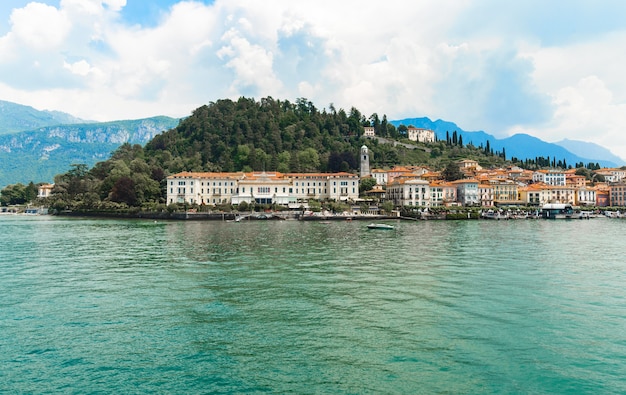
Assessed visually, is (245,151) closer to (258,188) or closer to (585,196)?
(258,188)

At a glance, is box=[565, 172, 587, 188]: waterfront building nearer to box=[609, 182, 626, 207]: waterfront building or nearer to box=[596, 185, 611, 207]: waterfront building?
box=[596, 185, 611, 207]: waterfront building

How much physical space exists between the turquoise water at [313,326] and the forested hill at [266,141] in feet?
243

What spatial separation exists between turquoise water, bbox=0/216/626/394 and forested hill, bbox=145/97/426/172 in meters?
74.0

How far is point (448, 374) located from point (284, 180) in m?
68.7

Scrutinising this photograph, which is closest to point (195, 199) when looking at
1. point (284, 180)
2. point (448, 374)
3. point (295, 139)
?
point (284, 180)

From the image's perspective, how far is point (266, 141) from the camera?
346 feet

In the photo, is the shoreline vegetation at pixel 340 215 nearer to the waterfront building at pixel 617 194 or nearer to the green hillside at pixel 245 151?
the green hillside at pixel 245 151

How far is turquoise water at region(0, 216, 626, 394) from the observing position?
876 centimetres

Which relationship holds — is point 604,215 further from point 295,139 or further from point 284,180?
point 295,139

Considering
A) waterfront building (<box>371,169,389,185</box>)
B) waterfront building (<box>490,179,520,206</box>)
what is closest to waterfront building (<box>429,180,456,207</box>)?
waterfront building (<box>490,179,520,206</box>)

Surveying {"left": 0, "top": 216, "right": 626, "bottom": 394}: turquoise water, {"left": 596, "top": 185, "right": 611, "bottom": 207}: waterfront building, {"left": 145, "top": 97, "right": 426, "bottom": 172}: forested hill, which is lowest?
{"left": 0, "top": 216, "right": 626, "bottom": 394}: turquoise water

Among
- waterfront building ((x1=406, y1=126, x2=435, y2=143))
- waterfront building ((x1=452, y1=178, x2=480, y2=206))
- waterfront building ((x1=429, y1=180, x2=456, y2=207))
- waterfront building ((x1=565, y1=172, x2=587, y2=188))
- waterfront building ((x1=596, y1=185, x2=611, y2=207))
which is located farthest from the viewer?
waterfront building ((x1=406, y1=126, x2=435, y2=143))

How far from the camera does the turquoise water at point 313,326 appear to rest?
8758 millimetres

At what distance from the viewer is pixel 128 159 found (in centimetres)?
10025
